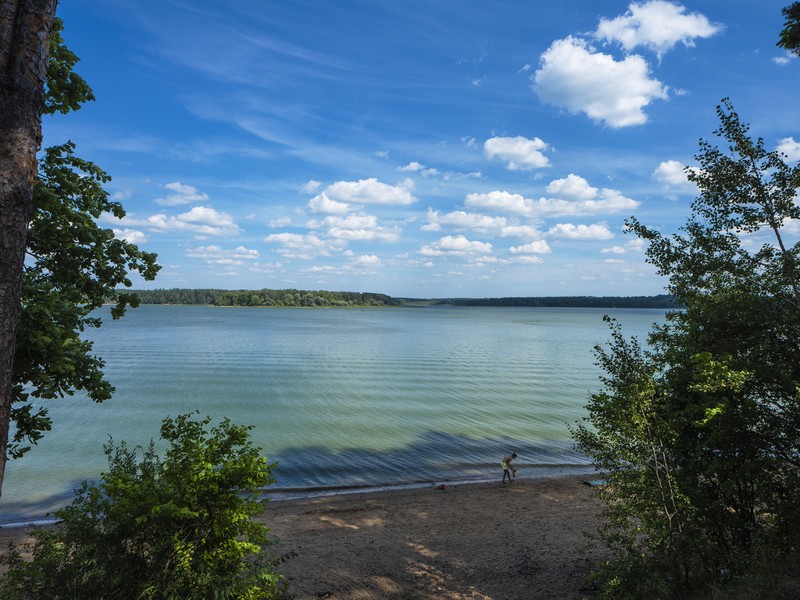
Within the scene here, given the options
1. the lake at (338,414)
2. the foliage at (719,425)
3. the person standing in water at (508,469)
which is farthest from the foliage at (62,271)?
the person standing in water at (508,469)

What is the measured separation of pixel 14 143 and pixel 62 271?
4388 millimetres

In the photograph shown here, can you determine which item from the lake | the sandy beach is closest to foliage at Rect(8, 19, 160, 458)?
the sandy beach

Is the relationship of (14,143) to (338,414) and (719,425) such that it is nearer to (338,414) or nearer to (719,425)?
(719,425)

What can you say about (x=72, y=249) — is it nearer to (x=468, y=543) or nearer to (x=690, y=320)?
(x=690, y=320)

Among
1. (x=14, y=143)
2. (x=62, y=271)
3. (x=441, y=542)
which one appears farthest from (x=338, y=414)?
(x=14, y=143)

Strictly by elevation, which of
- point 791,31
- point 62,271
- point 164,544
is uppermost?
point 791,31

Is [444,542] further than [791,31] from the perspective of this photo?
Yes

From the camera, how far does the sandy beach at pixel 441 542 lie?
1131 cm

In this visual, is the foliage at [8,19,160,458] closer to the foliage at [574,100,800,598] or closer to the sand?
the sand

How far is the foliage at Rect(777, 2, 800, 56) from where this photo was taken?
8.88m

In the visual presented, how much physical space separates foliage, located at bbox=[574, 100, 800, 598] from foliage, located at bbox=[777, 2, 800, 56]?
1.78 meters

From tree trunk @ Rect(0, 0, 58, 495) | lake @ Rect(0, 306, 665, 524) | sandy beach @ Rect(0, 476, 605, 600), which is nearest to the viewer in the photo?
tree trunk @ Rect(0, 0, 58, 495)

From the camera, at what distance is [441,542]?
14.2 metres

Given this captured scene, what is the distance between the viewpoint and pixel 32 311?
6.59 meters
